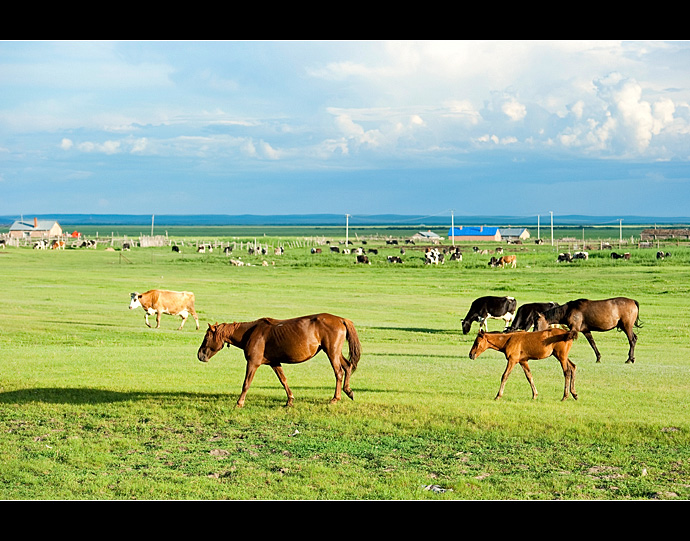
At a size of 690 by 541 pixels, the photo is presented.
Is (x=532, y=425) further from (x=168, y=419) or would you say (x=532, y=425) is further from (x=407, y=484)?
(x=168, y=419)

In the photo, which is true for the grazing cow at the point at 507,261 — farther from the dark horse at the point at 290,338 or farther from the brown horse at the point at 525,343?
the dark horse at the point at 290,338

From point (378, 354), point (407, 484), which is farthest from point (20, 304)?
point (407, 484)

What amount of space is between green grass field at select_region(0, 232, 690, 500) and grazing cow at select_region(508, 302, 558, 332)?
1639 mm

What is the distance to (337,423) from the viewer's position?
42.5 feet

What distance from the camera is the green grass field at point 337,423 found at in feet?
33.4

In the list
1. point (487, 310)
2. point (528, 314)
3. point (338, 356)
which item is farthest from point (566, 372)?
point (487, 310)

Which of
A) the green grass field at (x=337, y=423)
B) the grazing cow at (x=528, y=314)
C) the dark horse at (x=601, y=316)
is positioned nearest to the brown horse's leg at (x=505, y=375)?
the green grass field at (x=337, y=423)

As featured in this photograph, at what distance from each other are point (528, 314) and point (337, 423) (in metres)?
12.6

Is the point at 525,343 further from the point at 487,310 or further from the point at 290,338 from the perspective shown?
the point at 487,310

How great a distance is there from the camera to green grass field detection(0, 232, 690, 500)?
10.2 m

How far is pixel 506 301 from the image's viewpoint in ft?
94.6

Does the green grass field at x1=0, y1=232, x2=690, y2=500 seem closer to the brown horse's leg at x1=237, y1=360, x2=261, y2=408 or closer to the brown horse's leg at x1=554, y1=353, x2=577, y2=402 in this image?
the brown horse's leg at x1=237, y1=360, x2=261, y2=408

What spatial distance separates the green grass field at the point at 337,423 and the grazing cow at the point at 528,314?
64.5 inches
